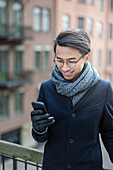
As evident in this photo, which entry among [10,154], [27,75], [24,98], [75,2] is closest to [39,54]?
[27,75]

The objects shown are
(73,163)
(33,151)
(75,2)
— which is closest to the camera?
(73,163)

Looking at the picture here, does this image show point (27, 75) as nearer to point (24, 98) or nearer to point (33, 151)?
point (24, 98)

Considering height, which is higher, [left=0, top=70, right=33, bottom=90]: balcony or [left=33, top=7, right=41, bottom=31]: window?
[left=33, top=7, right=41, bottom=31]: window

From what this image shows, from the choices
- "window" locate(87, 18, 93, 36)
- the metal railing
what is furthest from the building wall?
the metal railing

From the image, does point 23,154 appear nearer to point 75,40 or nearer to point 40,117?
point 40,117

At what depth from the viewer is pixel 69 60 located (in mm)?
1835

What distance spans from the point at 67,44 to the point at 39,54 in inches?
551

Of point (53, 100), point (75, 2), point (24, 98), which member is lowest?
point (24, 98)

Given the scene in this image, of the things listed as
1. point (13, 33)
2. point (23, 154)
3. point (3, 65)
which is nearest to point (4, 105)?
point (3, 65)

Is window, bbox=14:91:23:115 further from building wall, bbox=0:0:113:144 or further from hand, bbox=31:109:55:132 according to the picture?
hand, bbox=31:109:55:132

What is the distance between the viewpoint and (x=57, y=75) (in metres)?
1.95

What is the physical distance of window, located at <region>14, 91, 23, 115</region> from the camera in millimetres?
14481

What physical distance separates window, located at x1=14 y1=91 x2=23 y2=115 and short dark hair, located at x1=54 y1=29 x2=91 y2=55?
12798 millimetres

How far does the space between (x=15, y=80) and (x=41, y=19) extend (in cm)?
418
